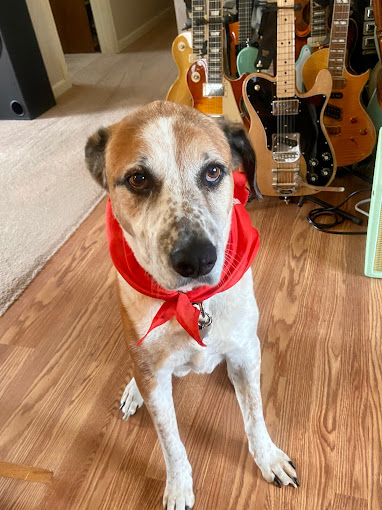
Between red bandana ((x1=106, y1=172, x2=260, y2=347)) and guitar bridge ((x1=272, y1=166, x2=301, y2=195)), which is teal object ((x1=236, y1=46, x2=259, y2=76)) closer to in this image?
guitar bridge ((x1=272, y1=166, x2=301, y2=195))

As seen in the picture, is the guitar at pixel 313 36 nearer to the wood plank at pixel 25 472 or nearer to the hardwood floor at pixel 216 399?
the hardwood floor at pixel 216 399

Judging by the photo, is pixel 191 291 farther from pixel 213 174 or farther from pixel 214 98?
pixel 214 98

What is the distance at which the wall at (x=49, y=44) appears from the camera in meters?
3.68

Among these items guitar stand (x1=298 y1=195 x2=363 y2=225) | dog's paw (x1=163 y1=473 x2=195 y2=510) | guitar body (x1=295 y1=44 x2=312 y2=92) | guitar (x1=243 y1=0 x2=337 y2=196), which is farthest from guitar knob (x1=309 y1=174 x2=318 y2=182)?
dog's paw (x1=163 y1=473 x2=195 y2=510)

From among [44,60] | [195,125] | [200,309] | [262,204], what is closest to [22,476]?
[200,309]

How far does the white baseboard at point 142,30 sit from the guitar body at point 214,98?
3578 millimetres

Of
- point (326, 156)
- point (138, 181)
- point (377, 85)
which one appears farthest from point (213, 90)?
point (138, 181)

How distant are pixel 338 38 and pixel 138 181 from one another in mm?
1609

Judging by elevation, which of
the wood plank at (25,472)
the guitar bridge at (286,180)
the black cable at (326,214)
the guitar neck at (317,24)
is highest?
the guitar neck at (317,24)

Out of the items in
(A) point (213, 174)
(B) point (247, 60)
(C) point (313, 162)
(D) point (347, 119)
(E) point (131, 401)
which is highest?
(A) point (213, 174)

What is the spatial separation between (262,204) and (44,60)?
290cm

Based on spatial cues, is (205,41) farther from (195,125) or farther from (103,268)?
(195,125)

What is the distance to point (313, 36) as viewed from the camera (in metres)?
2.10

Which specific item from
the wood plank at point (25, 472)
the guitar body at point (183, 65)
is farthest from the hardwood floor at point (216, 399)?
the guitar body at point (183, 65)
